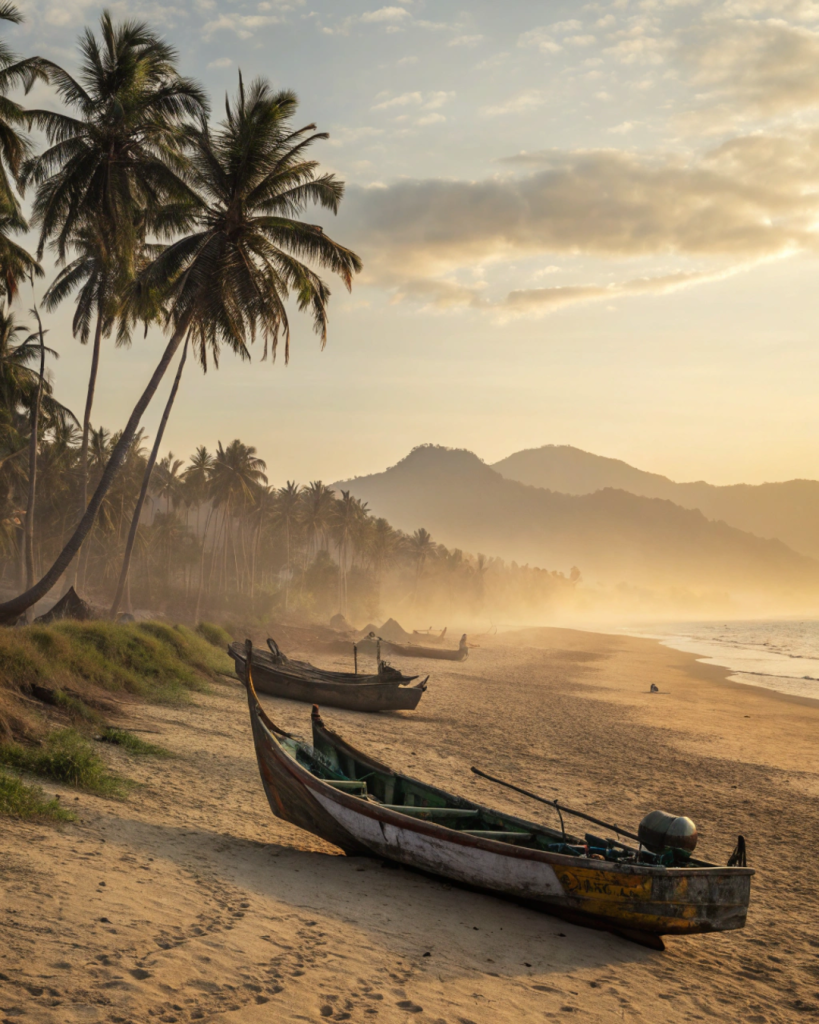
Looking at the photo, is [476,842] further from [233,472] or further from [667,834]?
[233,472]

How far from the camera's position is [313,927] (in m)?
6.23

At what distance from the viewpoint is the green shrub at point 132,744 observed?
Answer: 11428 millimetres

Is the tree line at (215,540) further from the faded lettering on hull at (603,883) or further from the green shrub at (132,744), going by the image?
the faded lettering on hull at (603,883)

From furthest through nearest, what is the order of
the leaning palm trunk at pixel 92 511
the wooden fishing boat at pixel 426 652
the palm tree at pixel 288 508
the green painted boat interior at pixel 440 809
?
the palm tree at pixel 288 508 < the wooden fishing boat at pixel 426 652 < the leaning palm trunk at pixel 92 511 < the green painted boat interior at pixel 440 809

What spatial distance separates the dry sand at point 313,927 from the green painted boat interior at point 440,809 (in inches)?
28.6

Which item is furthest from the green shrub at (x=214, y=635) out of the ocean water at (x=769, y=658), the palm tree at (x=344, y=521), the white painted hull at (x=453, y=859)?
the palm tree at (x=344, y=521)

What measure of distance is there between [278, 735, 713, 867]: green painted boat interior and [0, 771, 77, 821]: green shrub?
8.91 feet

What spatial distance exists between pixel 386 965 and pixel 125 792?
490 cm

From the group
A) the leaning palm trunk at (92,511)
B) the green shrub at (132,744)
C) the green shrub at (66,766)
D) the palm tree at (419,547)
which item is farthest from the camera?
the palm tree at (419,547)

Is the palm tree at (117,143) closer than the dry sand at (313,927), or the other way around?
the dry sand at (313,927)

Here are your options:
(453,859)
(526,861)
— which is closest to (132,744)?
(453,859)

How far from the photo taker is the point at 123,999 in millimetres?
4473

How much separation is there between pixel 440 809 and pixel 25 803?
14.9ft

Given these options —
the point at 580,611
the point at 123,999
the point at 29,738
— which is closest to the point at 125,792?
the point at 29,738
